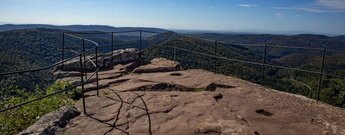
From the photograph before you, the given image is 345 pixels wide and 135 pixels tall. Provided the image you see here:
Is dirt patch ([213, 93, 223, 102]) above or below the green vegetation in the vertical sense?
above

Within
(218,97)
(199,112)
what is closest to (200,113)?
(199,112)

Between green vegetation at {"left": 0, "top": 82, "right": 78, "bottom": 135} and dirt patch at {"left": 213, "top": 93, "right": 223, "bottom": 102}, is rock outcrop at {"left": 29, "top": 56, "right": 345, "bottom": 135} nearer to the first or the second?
dirt patch at {"left": 213, "top": 93, "right": 223, "bottom": 102}

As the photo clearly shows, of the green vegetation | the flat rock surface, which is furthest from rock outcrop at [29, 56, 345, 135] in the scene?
the green vegetation

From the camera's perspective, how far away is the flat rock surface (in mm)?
5270

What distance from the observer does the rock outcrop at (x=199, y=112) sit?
5.29m

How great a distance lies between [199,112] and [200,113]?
0.21ft

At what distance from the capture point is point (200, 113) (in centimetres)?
600

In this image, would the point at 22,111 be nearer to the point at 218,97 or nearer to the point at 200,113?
the point at 200,113

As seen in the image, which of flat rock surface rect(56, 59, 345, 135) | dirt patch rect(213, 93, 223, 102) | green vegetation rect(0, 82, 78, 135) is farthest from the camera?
dirt patch rect(213, 93, 223, 102)

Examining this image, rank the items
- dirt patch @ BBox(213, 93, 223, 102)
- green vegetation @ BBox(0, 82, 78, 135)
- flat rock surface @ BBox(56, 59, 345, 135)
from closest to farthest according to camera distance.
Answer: flat rock surface @ BBox(56, 59, 345, 135) → green vegetation @ BBox(0, 82, 78, 135) → dirt patch @ BBox(213, 93, 223, 102)

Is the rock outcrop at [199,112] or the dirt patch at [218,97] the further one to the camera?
the dirt patch at [218,97]

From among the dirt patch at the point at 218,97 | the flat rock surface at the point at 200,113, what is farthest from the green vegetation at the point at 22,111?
the dirt patch at the point at 218,97

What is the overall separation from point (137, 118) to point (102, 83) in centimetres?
386

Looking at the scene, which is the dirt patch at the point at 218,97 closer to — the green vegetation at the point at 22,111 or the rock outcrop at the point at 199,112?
the rock outcrop at the point at 199,112
